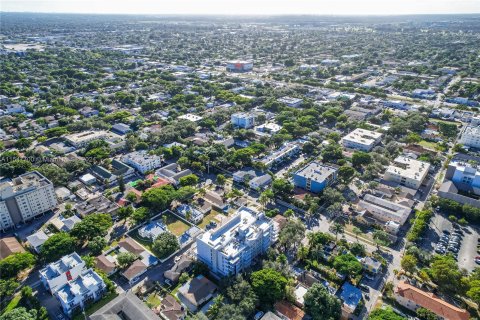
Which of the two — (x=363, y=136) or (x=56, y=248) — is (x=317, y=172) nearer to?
(x=363, y=136)

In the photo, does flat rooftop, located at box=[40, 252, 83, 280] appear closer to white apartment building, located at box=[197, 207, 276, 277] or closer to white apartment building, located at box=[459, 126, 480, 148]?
white apartment building, located at box=[197, 207, 276, 277]

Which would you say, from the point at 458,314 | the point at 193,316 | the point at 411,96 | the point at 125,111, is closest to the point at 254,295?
the point at 193,316

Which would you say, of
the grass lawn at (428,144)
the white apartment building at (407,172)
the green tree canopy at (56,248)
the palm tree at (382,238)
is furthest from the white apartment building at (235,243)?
the grass lawn at (428,144)

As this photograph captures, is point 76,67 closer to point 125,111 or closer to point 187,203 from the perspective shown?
point 125,111

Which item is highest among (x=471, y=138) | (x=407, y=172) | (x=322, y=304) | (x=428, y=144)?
(x=471, y=138)

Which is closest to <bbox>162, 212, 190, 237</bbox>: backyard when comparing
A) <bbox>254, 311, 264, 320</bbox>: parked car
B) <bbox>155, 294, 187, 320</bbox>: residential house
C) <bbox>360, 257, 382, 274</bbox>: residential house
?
<bbox>155, 294, 187, 320</bbox>: residential house

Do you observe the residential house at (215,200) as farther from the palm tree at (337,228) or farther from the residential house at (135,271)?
the palm tree at (337,228)

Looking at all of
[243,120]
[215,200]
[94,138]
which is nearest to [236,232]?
[215,200]
